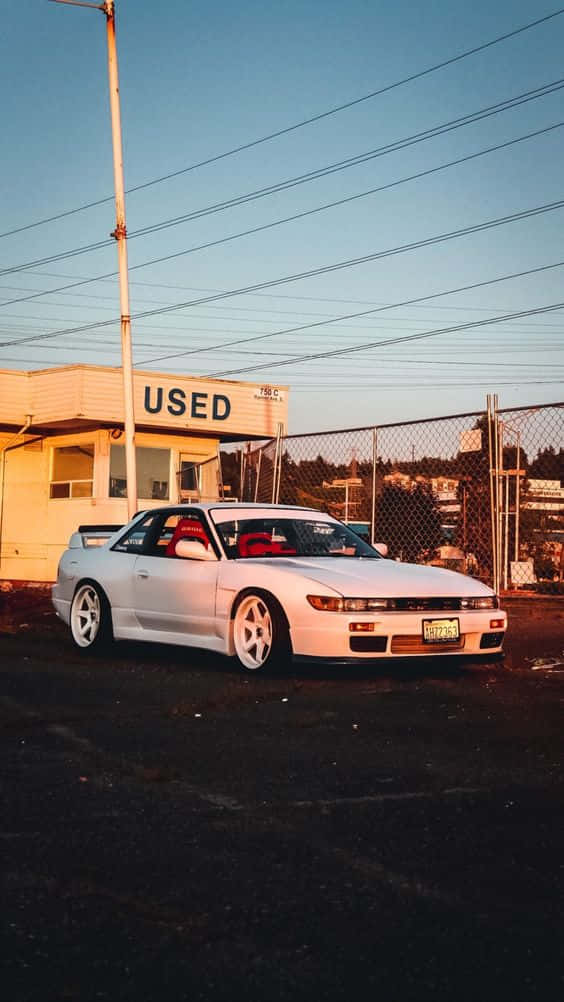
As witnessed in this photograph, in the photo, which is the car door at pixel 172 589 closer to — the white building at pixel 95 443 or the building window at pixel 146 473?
the white building at pixel 95 443

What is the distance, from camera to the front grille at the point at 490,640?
952 centimetres

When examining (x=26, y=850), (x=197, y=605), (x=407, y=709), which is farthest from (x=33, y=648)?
(x=26, y=850)

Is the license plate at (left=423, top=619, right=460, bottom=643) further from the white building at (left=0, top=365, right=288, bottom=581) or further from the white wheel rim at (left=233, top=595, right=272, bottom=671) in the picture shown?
the white building at (left=0, top=365, right=288, bottom=581)

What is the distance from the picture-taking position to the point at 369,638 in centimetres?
902

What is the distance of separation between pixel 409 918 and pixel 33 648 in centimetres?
891

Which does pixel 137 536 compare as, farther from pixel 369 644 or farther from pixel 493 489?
pixel 493 489

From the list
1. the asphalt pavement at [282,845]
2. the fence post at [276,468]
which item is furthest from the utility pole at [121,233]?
the asphalt pavement at [282,845]

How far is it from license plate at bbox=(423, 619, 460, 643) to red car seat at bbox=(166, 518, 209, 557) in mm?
2175

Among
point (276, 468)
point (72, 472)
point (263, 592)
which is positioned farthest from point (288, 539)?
point (72, 472)

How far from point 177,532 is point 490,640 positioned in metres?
2.86

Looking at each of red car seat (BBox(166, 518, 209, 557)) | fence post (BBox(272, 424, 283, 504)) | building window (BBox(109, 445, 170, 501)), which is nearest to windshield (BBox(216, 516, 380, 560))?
red car seat (BBox(166, 518, 209, 557))

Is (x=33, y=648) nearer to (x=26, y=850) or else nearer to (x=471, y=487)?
(x=471, y=487)

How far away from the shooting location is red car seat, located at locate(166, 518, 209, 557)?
10.6 meters

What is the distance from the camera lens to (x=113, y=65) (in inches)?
819
